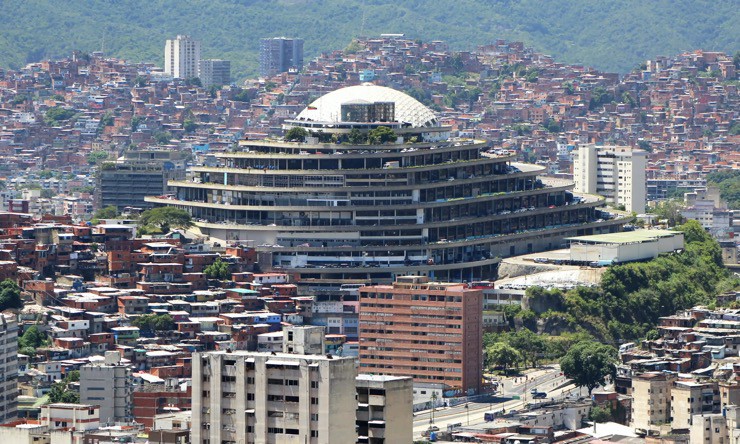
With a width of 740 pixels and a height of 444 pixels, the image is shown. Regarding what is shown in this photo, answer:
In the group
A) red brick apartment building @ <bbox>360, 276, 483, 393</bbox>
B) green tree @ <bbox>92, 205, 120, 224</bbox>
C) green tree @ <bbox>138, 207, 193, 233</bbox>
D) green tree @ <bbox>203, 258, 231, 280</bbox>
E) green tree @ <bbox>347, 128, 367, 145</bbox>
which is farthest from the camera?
green tree @ <bbox>92, 205, 120, 224</bbox>

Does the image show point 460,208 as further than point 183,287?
Yes

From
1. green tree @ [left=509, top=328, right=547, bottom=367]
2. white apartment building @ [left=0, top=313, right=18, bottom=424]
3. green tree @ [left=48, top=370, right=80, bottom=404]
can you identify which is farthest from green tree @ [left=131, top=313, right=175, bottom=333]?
green tree @ [left=509, top=328, right=547, bottom=367]

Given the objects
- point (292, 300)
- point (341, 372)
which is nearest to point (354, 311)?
point (292, 300)

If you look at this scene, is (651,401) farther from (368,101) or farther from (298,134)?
(368,101)

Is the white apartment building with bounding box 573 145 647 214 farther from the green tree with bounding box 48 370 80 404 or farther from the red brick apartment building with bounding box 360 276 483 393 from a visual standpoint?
the green tree with bounding box 48 370 80 404

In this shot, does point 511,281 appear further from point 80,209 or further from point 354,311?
point 80,209
